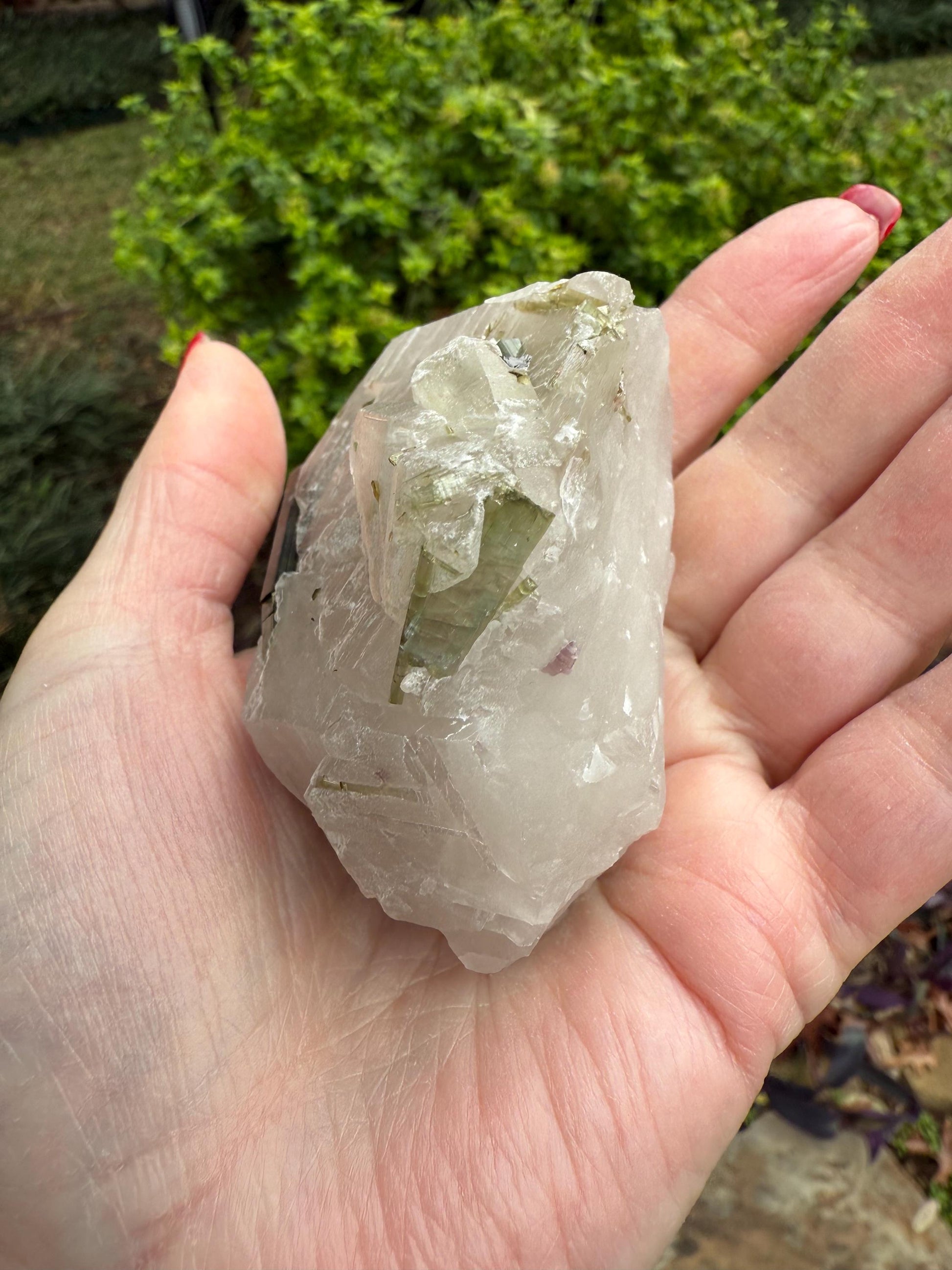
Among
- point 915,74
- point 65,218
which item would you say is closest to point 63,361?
point 65,218

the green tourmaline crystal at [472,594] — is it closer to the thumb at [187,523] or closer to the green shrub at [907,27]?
the thumb at [187,523]

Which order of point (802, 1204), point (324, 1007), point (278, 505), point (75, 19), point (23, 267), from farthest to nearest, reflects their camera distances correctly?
point (75, 19), point (23, 267), point (802, 1204), point (278, 505), point (324, 1007)

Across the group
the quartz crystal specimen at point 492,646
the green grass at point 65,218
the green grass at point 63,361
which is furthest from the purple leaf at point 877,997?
the green grass at point 65,218

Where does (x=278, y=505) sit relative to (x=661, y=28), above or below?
below

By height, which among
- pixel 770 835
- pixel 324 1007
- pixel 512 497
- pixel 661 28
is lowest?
pixel 324 1007

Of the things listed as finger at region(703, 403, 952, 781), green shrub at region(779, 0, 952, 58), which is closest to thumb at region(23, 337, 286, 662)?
finger at region(703, 403, 952, 781)

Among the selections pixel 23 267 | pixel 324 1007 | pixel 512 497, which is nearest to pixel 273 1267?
pixel 324 1007

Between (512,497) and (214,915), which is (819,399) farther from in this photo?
(214,915)
